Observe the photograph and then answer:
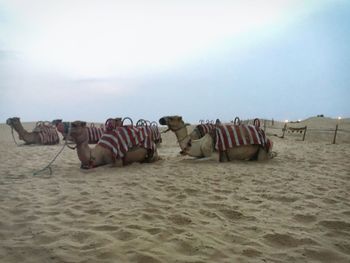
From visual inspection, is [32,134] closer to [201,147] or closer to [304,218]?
[201,147]

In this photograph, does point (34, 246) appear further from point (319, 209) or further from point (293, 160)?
point (293, 160)

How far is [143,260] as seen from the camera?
2721mm

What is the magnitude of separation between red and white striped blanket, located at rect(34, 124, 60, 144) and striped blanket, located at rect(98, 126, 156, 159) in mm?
9244

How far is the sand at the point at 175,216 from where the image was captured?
293 centimetres

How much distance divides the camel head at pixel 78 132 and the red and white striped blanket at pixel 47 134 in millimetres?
9597

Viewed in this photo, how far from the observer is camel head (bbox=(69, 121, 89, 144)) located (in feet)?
22.8

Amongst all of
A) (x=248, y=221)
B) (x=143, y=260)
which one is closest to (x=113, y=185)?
(x=248, y=221)

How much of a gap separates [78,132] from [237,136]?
12.4 ft

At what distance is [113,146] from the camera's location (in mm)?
7453

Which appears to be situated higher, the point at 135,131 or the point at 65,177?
the point at 135,131

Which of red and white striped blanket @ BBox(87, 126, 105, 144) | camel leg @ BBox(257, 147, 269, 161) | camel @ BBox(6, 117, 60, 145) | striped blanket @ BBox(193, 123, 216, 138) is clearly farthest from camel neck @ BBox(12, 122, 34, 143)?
camel leg @ BBox(257, 147, 269, 161)

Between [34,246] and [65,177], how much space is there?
351cm

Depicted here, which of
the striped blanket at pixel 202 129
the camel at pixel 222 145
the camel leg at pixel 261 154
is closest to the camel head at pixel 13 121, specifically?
the striped blanket at pixel 202 129

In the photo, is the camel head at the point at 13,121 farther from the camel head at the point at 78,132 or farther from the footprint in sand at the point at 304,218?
the footprint in sand at the point at 304,218
